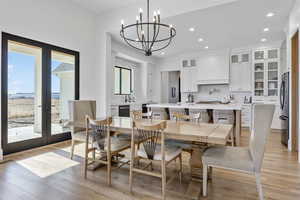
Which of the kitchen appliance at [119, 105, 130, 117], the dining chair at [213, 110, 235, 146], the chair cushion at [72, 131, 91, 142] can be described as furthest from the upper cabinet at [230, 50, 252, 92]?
the chair cushion at [72, 131, 91, 142]

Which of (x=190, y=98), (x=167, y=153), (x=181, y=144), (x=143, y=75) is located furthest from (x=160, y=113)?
(x=143, y=75)

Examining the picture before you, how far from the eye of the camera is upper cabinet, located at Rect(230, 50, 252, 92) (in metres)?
6.06

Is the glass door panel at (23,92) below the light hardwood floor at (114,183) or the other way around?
the other way around

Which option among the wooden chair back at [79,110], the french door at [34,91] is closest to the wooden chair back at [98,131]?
A: the wooden chair back at [79,110]

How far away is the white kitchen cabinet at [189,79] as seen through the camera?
22.9 feet

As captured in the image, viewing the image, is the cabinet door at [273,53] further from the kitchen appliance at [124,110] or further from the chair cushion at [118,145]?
the chair cushion at [118,145]

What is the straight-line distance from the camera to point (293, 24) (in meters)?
3.38

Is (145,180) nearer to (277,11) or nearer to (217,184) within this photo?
(217,184)

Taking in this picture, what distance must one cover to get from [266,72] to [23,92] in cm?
683

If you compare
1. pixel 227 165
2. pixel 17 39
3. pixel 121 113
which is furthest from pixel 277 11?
pixel 17 39

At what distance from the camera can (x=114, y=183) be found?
2.27m

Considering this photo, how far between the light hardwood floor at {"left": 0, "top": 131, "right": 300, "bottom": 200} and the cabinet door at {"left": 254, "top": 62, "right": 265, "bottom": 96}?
3.26m

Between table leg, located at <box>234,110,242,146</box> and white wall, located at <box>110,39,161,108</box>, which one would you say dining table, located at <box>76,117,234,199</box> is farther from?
white wall, located at <box>110,39,161,108</box>

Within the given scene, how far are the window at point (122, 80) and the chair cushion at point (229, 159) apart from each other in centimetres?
508
